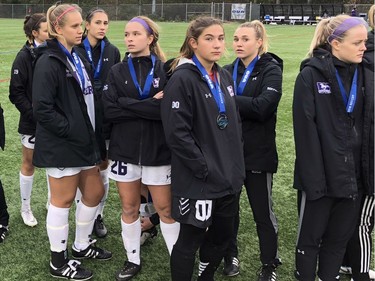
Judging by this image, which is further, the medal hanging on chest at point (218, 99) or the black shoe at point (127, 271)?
the black shoe at point (127, 271)

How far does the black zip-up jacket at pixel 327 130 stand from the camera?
9.68ft

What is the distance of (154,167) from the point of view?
130 inches

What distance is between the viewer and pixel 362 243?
342cm

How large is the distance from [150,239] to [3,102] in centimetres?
720

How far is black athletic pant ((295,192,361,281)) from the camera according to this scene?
10.2 feet

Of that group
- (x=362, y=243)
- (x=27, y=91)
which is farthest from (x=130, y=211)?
(x=362, y=243)

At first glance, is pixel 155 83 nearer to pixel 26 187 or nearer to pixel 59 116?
pixel 59 116

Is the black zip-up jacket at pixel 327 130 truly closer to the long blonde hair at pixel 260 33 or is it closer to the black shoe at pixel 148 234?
the long blonde hair at pixel 260 33

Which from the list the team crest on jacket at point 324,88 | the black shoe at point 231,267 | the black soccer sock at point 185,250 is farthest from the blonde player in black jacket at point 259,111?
the black soccer sock at point 185,250

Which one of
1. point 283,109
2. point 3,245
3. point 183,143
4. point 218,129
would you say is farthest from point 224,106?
point 283,109

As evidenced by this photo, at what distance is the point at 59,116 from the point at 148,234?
1655 mm

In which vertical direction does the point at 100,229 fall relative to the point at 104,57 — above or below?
below

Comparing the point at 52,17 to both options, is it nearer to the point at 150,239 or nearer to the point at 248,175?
the point at 248,175

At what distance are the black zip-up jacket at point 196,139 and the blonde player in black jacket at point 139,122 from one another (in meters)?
0.34
